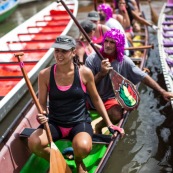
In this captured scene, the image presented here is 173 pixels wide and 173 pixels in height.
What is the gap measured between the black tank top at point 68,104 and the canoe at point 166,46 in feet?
6.42

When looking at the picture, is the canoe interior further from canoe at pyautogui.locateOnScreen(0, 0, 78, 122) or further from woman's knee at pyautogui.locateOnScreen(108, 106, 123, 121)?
canoe at pyautogui.locateOnScreen(0, 0, 78, 122)

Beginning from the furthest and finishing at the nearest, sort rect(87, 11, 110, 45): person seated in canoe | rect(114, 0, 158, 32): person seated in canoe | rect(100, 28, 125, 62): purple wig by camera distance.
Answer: rect(114, 0, 158, 32): person seated in canoe < rect(87, 11, 110, 45): person seated in canoe < rect(100, 28, 125, 62): purple wig

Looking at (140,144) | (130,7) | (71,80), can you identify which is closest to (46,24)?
(130,7)

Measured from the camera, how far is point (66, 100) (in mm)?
4578

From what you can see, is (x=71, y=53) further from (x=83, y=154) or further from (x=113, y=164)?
(x=113, y=164)

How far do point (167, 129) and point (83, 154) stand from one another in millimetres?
3101

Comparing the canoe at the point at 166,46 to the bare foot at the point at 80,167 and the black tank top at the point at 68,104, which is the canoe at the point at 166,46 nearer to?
the black tank top at the point at 68,104

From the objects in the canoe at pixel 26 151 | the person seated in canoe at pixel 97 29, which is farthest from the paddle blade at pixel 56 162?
the person seated in canoe at pixel 97 29

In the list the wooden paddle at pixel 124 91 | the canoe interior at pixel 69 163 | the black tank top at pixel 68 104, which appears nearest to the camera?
the black tank top at pixel 68 104

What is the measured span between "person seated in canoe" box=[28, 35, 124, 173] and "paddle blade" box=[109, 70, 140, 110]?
0.80 m

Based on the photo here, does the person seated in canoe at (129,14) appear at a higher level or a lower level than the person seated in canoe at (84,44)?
lower

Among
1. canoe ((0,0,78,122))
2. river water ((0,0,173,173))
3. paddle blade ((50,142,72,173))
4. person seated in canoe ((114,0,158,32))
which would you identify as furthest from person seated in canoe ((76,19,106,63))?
person seated in canoe ((114,0,158,32))

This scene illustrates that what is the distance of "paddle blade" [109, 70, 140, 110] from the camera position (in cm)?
548

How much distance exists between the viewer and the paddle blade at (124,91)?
5480mm
